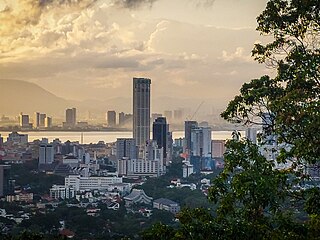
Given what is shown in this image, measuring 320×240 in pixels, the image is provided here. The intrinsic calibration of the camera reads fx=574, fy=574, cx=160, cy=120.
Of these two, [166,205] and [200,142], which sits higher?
[200,142]

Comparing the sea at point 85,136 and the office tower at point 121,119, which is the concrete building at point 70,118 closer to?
the sea at point 85,136

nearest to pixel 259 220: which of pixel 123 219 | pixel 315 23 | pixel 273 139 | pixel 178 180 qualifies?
pixel 273 139

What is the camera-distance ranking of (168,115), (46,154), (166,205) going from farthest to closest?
(168,115), (46,154), (166,205)

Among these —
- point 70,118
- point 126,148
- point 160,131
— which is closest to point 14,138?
point 70,118

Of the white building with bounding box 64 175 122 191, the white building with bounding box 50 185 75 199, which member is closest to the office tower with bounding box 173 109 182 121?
the white building with bounding box 64 175 122 191

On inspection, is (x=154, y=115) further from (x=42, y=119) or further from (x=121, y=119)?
(x=42, y=119)

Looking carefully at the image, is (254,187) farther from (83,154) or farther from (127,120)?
(127,120)

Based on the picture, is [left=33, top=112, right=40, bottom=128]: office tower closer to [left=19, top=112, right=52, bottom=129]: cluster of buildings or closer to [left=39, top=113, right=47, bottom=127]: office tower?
[left=19, top=112, right=52, bottom=129]: cluster of buildings
